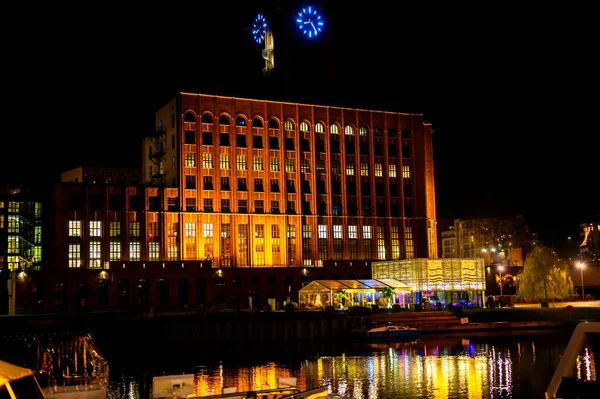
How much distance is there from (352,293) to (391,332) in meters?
18.6

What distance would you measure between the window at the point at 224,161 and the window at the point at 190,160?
4.04m

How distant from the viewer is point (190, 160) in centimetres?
10819

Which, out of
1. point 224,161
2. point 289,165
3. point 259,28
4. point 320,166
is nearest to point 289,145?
point 289,165

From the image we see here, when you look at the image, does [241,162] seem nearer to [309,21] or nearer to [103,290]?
[309,21]

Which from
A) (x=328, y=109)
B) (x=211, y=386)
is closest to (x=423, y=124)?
(x=328, y=109)

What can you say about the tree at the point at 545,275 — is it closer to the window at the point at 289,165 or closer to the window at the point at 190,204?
the window at the point at 289,165

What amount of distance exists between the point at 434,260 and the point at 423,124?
40530 mm

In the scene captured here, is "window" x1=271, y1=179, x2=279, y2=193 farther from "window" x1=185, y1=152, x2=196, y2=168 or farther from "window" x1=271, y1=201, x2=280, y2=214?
"window" x1=185, y1=152, x2=196, y2=168

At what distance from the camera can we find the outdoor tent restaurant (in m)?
90.3

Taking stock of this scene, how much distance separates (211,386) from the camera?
44125mm

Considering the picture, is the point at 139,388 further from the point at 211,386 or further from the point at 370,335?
the point at 370,335

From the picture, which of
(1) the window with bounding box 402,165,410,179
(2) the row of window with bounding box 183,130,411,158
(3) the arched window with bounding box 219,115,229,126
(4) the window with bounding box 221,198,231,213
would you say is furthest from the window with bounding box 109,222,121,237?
(1) the window with bounding box 402,165,410,179

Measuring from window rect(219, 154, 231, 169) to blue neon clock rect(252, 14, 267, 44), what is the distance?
19287 millimetres

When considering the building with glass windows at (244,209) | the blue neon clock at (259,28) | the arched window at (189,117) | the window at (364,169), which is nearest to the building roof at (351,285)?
the building with glass windows at (244,209)
